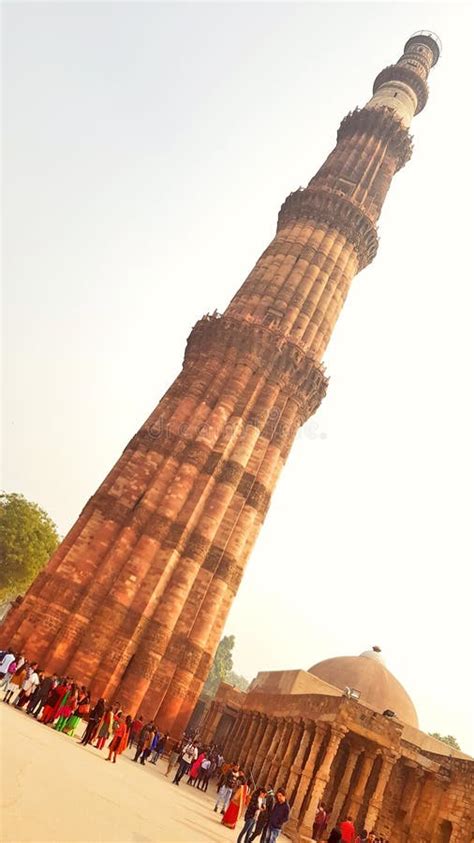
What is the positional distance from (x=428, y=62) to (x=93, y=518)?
48.9 metres

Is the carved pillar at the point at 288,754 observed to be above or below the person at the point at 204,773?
above

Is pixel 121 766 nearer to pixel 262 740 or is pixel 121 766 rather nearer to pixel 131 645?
pixel 131 645

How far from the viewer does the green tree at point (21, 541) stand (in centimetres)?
3968

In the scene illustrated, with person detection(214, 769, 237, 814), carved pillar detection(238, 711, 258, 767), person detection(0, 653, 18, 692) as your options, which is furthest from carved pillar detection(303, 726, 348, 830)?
carved pillar detection(238, 711, 258, 767)

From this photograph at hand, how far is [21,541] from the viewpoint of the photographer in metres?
40.2

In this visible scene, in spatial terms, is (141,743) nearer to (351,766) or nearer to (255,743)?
(351,766)

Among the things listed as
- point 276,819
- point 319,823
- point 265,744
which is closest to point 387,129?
point 265,744

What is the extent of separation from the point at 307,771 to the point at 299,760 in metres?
0.96

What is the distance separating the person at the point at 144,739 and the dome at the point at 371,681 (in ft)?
47.2

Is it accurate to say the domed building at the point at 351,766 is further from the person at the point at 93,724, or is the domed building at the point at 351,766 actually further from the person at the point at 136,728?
the person at the point at 93,724

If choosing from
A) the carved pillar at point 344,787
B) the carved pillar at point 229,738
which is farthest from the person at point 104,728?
the carved pillar at point 229,738

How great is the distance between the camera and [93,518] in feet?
69.4

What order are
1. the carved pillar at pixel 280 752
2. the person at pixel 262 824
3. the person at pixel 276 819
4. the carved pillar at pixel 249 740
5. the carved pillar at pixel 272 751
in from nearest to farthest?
the person at pixel 276 819 < the person at pixel 262 824 < the carved pillar at pixel 280 752 < the carved pillar at pixel 272 751 < the carved pillar at pixel 249 740

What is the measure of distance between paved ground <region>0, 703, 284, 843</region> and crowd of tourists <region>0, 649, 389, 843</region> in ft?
1.92
